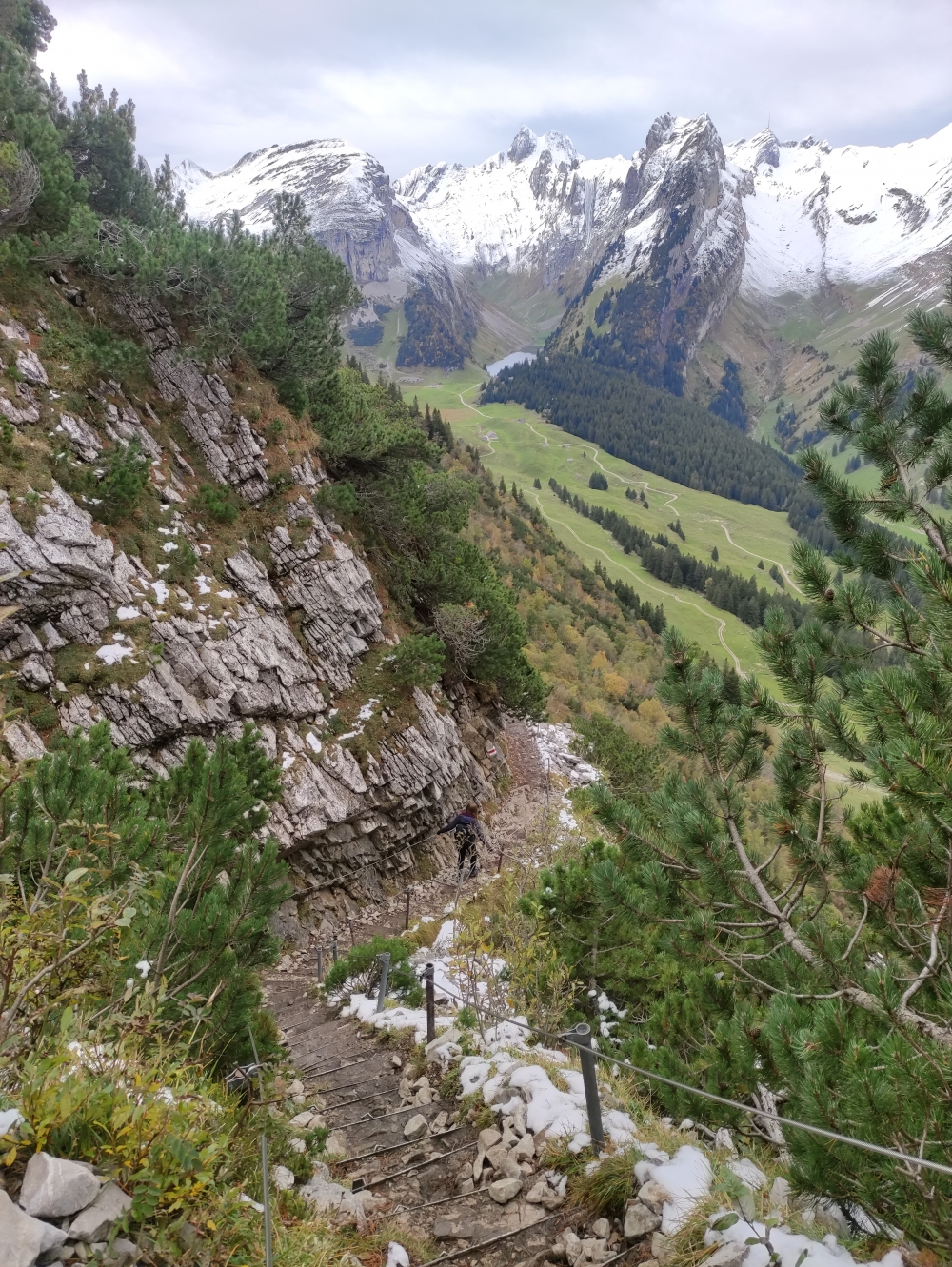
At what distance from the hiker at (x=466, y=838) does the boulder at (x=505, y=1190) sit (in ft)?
39.2

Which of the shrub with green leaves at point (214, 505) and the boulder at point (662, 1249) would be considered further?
the shrub with green leaves at point (214, 505)

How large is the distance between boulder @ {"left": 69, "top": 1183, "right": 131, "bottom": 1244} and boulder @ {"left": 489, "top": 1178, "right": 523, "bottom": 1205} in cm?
339

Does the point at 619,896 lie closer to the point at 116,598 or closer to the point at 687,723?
the point at 687,723

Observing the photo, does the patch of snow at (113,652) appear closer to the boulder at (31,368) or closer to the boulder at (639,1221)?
the boulder at (31,368)

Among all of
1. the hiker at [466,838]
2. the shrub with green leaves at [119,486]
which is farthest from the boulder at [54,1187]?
the shrub with green leaves at [119,486]

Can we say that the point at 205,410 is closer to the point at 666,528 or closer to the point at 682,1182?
the point at 682,1182

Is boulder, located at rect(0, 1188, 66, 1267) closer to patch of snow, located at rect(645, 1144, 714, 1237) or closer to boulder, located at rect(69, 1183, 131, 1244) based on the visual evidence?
boulder, located at rect(69, 1183, 131, 1244)

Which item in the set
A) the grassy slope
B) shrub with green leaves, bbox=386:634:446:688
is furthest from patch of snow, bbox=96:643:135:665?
the grassy slope

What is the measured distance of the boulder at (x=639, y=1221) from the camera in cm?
442

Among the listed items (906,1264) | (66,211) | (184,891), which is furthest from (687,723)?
(66,211)

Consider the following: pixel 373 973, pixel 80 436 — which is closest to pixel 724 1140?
pixel 373 973

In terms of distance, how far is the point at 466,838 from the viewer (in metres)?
18.0

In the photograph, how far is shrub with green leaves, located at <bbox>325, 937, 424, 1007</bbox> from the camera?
1127cm

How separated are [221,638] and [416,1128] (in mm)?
12399
